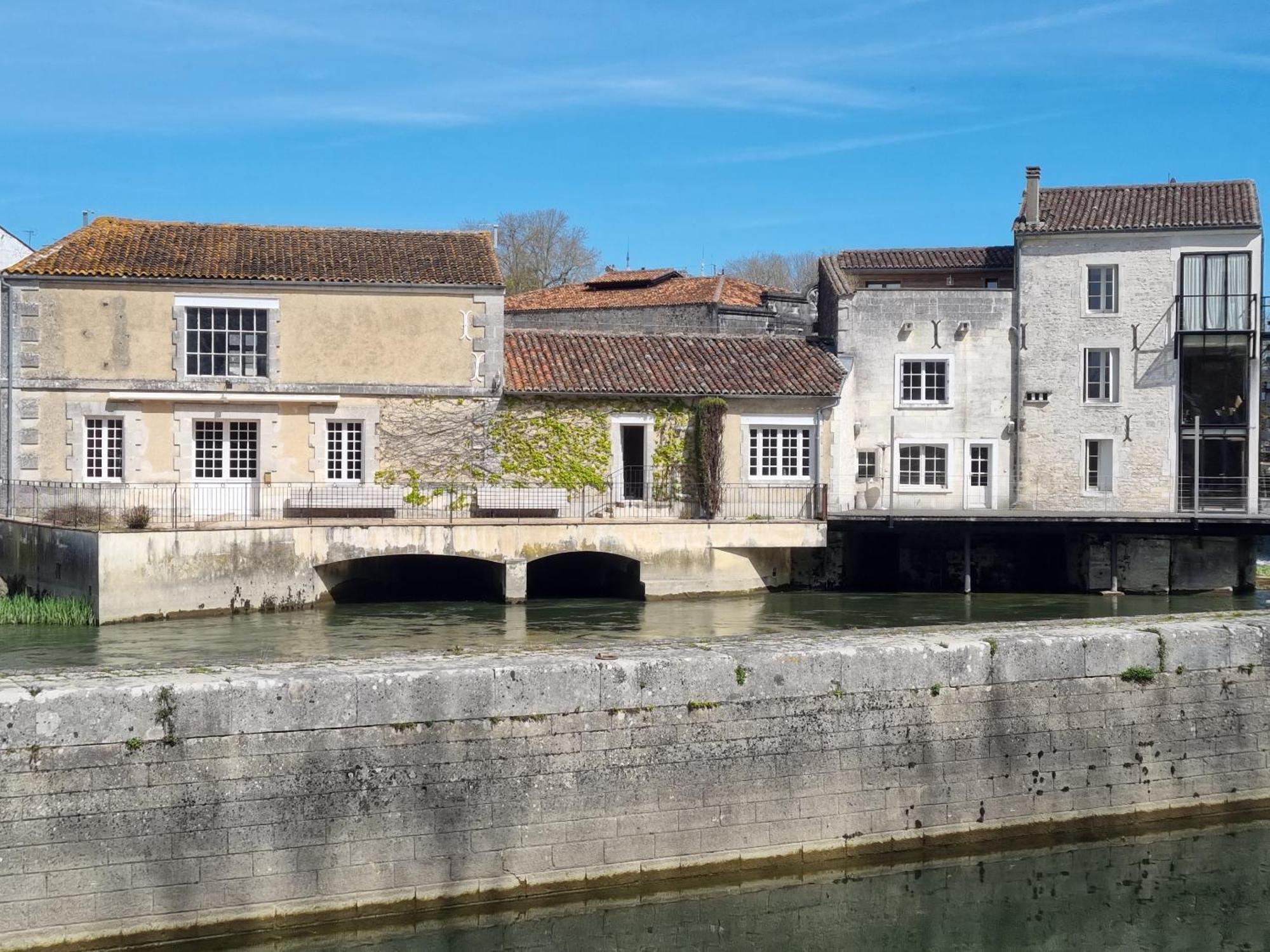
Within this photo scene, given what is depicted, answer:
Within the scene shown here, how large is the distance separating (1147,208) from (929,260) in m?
5.93

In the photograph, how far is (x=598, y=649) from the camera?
41.8ft

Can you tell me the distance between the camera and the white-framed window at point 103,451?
1043 inches

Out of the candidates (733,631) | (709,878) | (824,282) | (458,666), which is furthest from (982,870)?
(824,282)

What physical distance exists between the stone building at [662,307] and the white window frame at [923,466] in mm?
13141

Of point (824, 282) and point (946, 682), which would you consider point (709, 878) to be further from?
point (824, 282)

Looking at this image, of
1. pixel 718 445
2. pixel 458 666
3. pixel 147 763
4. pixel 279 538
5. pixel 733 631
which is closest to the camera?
pixel 147 763

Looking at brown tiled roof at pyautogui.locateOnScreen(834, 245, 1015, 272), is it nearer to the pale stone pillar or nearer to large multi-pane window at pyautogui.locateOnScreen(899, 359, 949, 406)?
large multi-pane window at pyautogui.locateOnScreen(899, 359, 949, 406)

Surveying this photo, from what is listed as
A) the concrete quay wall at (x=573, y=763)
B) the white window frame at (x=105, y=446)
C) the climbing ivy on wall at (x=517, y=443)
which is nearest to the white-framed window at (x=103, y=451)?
the white window frame at (x=105, y=446)

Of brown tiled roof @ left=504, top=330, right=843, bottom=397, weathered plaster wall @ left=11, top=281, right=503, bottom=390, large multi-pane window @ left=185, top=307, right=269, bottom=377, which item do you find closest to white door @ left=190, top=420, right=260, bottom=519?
large multi-pane window @ left=185, top=307, right=269, bottom=377

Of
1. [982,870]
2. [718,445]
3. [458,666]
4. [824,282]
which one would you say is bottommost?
[982,870]

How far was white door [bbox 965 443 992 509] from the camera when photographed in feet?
106

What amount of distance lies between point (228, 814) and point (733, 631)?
12.4 meters

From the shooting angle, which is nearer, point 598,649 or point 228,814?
point 228,814

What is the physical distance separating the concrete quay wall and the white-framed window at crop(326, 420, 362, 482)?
15.5 m
